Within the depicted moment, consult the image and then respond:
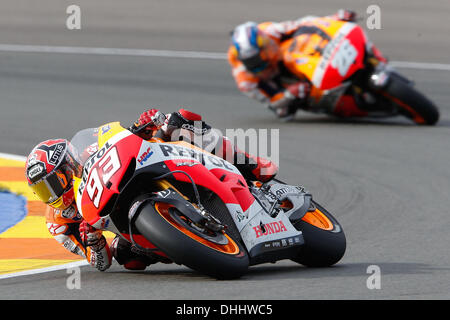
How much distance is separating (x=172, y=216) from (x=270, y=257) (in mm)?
780

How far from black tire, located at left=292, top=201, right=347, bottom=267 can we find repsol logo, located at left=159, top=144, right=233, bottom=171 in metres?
0.63

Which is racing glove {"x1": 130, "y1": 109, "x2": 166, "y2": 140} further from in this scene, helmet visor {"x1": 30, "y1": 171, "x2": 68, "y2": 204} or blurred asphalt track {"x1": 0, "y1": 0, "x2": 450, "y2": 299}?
blurred asphalt track {"x1": 0, "y1": 0, "x2": 450, "y2": 299}

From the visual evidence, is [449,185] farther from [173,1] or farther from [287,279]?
[173,1]

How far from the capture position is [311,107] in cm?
1270

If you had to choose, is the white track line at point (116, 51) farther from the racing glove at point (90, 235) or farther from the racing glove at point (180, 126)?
the racing glove at point (90, 235)

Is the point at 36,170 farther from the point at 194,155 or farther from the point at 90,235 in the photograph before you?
the point at 194,155

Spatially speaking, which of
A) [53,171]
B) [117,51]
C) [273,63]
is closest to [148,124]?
[53,171]

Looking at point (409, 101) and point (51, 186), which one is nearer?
point (51, 186)

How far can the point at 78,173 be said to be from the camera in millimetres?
6062

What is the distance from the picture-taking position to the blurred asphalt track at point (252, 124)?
585 centimetres

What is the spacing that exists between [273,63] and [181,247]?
24.0 feet

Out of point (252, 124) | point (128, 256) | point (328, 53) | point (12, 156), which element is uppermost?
point (328, 53)
